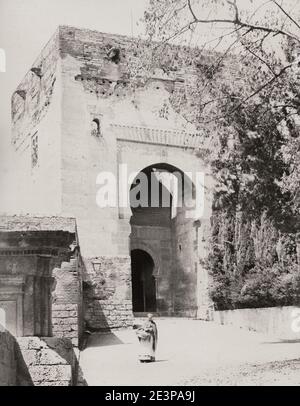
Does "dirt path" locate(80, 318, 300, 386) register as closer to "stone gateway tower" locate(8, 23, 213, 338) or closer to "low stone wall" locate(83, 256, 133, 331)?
"low stone wall" locate(83, 256, 133, 331)

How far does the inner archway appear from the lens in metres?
22.0

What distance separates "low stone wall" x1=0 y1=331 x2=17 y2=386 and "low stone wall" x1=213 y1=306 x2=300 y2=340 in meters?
9.09

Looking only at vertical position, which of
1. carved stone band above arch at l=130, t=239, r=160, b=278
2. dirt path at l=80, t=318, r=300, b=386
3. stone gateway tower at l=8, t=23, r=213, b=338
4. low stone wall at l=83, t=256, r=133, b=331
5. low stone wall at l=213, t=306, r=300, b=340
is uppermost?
stone gateway tower at l=8, t=23, r=213, b=338

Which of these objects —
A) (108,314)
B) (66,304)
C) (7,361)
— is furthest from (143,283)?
(7,361)

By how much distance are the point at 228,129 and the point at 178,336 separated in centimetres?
566

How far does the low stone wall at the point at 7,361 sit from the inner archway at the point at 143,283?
15.6 metres

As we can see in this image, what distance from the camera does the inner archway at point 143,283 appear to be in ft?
72.0

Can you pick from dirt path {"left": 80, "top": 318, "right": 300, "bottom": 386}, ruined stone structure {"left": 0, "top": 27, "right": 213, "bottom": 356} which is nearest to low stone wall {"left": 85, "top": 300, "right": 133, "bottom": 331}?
dirt path {"left": 80, "top": 318, "right": 300, "bottom": 386}

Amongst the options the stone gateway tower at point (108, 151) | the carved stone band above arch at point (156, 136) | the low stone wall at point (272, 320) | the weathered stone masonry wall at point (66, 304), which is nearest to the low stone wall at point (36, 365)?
the weathered stone masonry wall at point (66, 304)

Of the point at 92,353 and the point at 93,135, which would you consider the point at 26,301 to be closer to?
the point at 92,353

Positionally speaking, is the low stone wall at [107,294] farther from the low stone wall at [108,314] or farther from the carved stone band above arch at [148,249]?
the carved stone band above arch at [148,249]

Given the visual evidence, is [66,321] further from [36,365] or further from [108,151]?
[108,151]

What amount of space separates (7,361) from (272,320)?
32.7ft
